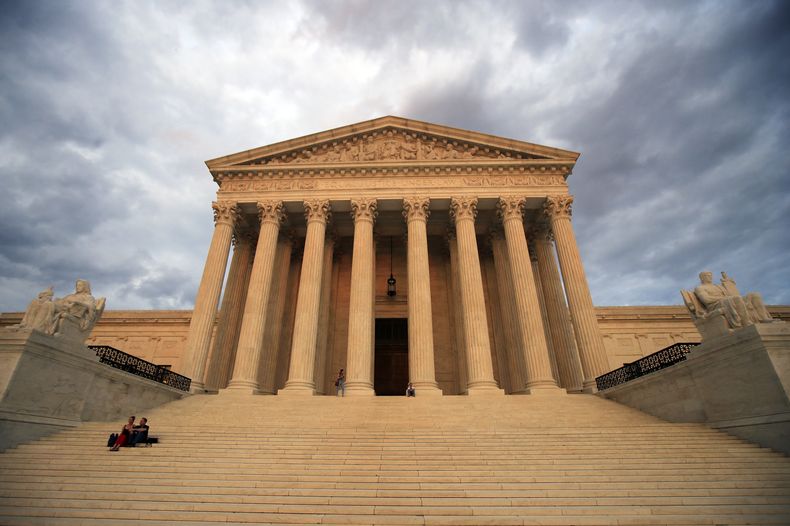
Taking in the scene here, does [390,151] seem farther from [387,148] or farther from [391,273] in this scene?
[391,273]

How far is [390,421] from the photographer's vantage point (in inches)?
497

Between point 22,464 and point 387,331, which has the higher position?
point 387,331

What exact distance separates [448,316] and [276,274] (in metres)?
11.2

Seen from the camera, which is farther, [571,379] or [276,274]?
[276,274]

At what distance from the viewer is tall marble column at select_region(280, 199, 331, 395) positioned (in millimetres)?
17812

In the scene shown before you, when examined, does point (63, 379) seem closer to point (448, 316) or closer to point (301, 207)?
point (301, 207)

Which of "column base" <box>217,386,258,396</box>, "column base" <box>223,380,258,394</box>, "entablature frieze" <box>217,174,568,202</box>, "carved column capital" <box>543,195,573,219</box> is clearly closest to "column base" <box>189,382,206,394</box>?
"column base" <box>217,386,258,396</box>

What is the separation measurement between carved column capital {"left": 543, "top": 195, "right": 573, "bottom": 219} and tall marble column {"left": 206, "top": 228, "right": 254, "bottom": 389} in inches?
709

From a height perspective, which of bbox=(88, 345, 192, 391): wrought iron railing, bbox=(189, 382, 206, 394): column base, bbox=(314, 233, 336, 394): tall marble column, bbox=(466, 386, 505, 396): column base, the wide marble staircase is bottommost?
the wide marble staircase

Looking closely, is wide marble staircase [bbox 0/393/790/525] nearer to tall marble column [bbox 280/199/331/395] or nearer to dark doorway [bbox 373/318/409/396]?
tall marble column [bbox 280/199/331/395]

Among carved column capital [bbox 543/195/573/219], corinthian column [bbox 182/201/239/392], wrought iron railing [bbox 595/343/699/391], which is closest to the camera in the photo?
wrought iron railing [bbox 595/343/699/391]

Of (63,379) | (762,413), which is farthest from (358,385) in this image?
(762,413)

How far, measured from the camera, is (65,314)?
11562 millimetres

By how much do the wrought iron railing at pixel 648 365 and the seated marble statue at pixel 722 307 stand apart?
4.29 feet
